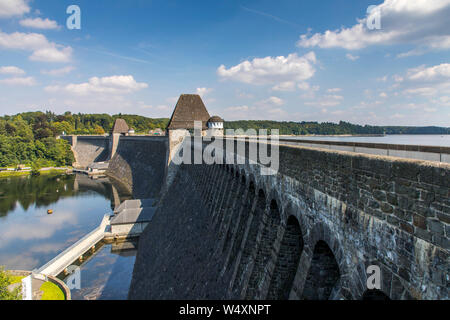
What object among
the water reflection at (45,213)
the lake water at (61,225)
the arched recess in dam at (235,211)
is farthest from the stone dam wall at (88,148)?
the arched recess in dam at (235,211)

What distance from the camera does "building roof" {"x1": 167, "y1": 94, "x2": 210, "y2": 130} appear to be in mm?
34156

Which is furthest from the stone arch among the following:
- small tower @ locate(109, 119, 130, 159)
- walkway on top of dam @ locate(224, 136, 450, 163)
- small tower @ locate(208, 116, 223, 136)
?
small tower @ locate(109, 119, 130, 159)

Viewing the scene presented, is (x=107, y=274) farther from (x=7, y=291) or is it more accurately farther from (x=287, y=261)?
A: (x=287, y=261)

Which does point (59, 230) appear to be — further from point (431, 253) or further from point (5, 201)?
point (431, 253)

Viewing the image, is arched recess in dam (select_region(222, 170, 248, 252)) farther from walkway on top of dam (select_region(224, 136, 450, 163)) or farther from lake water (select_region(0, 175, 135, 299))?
lake water (select_region(0, 175, 135, 299))

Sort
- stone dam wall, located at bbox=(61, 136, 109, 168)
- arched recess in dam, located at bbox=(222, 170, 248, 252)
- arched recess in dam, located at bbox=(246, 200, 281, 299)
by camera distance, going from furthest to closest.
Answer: stone dam wall, located at bbox=(61, 136, 109, 168) → arched recess in dam, located at bbox=(222, 170, 248, 252) → arched recess in dam, located at bbox=(246, 200, 281, 299)

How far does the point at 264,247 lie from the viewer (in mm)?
8500

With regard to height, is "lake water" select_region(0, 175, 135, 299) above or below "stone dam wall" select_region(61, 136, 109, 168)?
below

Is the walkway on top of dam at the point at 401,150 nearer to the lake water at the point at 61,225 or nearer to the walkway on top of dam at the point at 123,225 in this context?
the lake water at the point at 61,225

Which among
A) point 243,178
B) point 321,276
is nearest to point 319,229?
point 321,276

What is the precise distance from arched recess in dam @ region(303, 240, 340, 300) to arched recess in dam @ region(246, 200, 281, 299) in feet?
8.08

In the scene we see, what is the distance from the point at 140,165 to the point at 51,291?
33006 millimetres

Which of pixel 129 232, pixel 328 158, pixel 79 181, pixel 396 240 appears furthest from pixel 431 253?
pixel 79 181

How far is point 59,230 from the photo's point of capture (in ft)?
113
